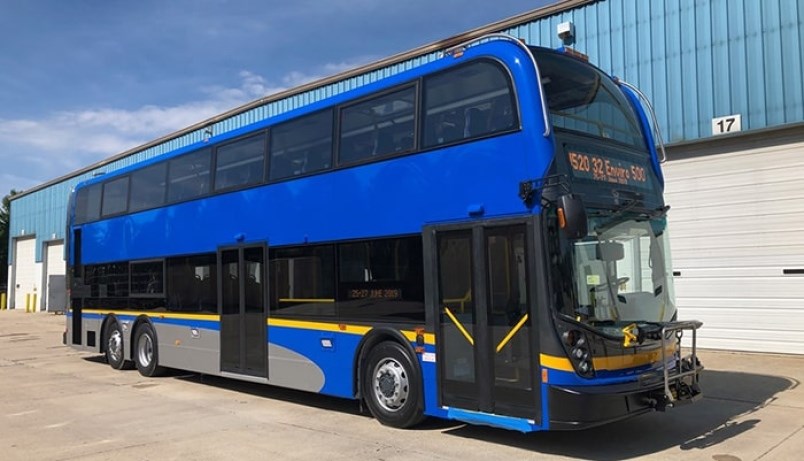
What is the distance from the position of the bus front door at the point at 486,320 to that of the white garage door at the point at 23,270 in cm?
4002

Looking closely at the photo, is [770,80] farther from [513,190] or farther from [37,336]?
[37,336]

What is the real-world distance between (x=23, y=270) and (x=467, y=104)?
43144 millimetres

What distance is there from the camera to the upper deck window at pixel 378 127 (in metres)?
7.59

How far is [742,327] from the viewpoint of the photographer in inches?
491

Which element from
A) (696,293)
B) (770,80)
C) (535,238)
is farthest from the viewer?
(696,293)

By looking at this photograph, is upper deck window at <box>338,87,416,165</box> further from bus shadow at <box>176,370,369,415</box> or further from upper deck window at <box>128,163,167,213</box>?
upper deck window at <box>128,163,167,213</box>

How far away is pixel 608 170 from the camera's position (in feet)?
22.2

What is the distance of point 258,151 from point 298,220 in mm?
1565

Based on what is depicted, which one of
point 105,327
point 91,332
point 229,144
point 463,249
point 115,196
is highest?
point 229,144

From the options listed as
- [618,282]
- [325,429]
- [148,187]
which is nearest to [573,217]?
[618,282]

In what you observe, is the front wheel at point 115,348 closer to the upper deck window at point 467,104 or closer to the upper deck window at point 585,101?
the upper deck window at point 467,104

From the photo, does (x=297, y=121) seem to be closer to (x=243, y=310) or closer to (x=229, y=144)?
(x=229, y=144)

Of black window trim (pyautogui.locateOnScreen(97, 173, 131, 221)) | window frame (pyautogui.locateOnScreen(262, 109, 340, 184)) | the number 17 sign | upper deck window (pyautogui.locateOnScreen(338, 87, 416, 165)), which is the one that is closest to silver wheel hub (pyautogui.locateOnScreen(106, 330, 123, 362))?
black window trim (pyautogui.locateOnScreen(97, 173, 131, 221))

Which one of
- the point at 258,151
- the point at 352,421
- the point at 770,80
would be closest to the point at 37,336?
the point at 258,151
